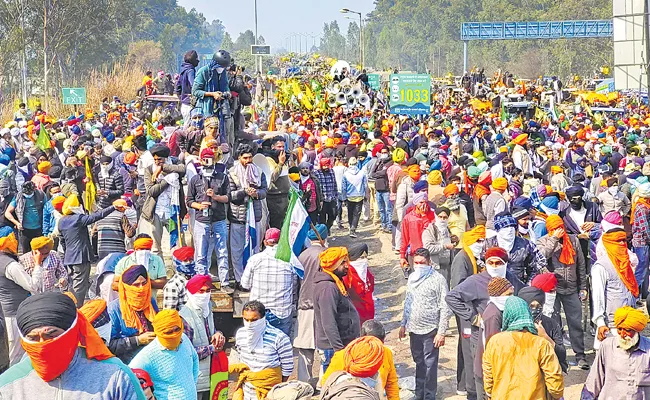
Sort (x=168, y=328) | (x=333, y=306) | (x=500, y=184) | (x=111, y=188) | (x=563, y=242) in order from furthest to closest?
(x=111, y=188) → (x=500, y=184) → (x=563, y=242) → (x=333, y=306) → (x=168, y=328)

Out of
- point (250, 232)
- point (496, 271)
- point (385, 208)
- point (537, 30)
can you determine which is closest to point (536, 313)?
point (496, 271)

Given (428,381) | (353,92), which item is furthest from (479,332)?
(353,92)

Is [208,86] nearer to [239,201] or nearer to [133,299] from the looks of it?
[239,201]

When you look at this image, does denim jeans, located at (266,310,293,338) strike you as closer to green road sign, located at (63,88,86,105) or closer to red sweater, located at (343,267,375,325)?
red sweater, located at (343,267,375,325)

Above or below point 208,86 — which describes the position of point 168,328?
below

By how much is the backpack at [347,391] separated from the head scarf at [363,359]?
6 cm

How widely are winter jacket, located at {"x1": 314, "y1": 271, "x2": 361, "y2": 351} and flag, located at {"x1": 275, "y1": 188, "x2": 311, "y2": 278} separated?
1040mm

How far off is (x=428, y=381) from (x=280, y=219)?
4.31 m

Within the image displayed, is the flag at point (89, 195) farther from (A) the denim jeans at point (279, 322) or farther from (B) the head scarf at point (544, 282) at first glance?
(B) the head scarf at point (544, 282)

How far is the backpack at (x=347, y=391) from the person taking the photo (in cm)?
478

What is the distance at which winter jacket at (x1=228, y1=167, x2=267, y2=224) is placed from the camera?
949cm

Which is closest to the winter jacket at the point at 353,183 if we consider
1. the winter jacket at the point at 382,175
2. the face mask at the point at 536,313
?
the winter jacket at the point at 382,175

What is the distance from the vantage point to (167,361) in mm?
5258

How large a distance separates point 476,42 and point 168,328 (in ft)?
345
